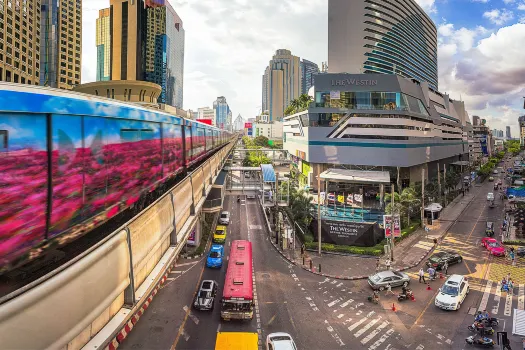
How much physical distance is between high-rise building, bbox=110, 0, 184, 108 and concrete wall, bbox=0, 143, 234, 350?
90762 mm

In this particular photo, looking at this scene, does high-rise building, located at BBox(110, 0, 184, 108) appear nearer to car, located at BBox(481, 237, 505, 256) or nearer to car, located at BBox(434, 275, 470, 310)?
car, located at BBox(481, 237, 505, 256)

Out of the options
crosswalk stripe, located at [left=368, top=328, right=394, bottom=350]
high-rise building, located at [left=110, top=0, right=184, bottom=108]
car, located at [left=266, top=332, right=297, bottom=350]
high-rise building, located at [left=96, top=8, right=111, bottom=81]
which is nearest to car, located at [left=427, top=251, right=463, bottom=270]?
crosswalk stripe, located at [left=368, top=328, right=394, bottom=350]

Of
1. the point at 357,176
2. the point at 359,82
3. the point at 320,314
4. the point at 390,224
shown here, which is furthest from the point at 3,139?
the point at 359,82

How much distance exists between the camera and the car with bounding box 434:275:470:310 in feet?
54.5

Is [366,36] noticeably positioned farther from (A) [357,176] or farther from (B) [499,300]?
(B) [499,300]

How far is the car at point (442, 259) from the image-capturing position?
22.5 metres

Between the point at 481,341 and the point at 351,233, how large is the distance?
544 inches

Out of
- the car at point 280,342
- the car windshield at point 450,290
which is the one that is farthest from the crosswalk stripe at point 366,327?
the car windshield at point 450,290

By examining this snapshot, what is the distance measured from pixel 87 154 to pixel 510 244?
33825 mm

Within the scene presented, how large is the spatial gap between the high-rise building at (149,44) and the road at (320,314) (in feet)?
270

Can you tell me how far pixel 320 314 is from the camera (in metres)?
16.0

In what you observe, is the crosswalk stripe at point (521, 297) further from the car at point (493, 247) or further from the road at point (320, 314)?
the car at point (493, 247)

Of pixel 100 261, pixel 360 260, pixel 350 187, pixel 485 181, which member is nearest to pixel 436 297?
pixel 360 260

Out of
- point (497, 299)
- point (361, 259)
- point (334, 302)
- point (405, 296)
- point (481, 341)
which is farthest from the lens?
point (361, 259)
